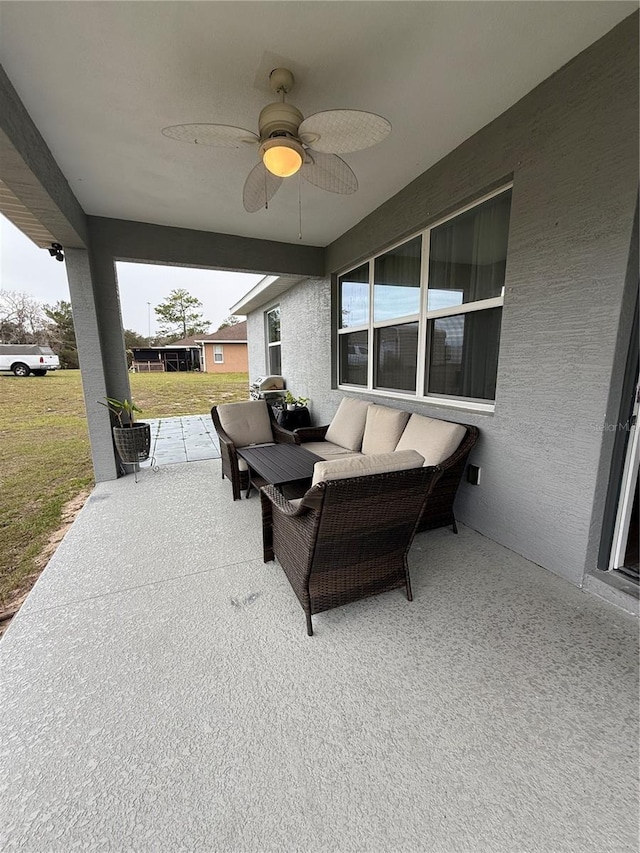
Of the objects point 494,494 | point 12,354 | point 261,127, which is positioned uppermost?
point 261,127

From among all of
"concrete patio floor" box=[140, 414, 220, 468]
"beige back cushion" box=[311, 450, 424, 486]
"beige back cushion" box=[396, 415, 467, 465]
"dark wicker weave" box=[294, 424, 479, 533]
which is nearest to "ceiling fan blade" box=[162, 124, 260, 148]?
"beige back cushion" box=[311, 450, 424, 486]

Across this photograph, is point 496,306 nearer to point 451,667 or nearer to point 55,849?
point 451,667

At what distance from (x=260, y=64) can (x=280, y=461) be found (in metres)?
2.78

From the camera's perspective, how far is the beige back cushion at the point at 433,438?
273 cm

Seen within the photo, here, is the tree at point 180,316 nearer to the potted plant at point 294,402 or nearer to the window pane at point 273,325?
the window pane at point 273,325

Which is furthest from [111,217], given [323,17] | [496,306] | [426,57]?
[496,306]

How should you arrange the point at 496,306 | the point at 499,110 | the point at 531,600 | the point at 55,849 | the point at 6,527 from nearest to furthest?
1. the point at 55,849
2. the point at 531,600
3. the point at 499,110
4. the point at 496,306
5. the point at 6,527

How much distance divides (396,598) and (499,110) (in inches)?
134

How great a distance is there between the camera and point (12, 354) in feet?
30.2

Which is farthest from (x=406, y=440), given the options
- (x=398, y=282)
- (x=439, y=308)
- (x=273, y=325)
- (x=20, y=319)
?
(x=20, y=319)

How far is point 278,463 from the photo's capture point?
3264 mm

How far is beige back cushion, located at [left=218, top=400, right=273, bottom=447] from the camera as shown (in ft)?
13.5

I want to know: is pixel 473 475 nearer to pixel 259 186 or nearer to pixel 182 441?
pixel 259 186

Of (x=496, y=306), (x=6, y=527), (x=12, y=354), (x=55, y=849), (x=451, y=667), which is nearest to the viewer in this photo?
(x=55, y=849)
